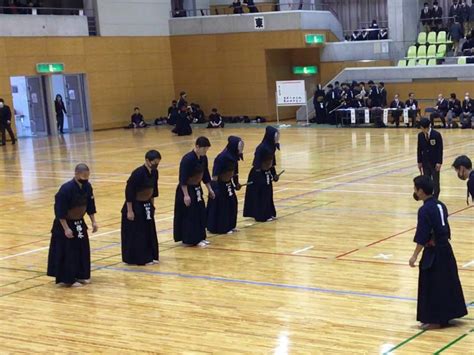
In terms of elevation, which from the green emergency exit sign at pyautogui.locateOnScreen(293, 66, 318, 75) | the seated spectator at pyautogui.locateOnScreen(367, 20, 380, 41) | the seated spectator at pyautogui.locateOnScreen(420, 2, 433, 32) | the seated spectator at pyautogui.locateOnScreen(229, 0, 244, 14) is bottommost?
the green emergency exit sign at pyautogui.locateOnScreen(293, 66, 318, 75)

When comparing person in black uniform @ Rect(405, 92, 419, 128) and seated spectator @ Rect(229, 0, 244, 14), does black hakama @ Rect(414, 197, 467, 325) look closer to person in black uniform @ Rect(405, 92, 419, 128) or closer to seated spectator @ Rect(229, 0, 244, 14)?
person in black uniform @ Rect(405, 92, 419, 128)

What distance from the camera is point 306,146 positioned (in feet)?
94.9

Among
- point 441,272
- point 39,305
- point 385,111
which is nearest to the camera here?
point 441,272

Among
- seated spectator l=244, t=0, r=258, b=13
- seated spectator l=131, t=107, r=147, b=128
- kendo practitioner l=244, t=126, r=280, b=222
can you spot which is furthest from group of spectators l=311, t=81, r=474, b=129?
kendo practitioner l=244, t=126, r=280, b=222

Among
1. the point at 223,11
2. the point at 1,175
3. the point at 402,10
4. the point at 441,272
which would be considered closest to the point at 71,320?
the point at 441,272

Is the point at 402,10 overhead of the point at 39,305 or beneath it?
overhead

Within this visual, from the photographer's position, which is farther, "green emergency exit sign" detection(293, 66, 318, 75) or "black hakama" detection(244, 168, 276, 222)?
"green emergency exit sign" detection(293, 66, 318, 75)

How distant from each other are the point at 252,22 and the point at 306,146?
14312mm

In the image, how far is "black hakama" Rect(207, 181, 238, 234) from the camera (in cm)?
1495

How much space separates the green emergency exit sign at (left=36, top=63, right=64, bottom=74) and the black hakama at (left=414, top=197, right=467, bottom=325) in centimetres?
3234

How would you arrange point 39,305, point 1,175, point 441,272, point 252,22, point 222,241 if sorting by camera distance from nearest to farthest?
point 441,272, point 39,305, point 222,241, point 1,175, point 252,22

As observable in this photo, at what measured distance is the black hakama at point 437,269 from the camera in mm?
8875

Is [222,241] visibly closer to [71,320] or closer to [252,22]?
[71,320]

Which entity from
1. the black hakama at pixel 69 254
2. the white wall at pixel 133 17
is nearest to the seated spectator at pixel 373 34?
the white wall at pixel 133 17
